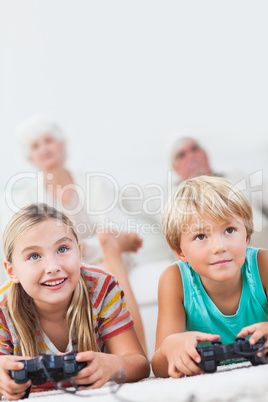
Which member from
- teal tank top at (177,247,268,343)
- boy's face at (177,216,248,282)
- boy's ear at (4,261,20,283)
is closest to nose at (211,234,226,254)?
boy's face at (177,216,248,282)

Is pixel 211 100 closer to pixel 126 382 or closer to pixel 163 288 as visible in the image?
pixel 163 288

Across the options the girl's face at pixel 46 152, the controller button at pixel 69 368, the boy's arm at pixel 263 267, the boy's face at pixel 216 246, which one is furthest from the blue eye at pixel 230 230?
the girl's face at pixel 46 152

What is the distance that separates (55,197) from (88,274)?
0.46 meters

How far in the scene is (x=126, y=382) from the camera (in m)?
0.74

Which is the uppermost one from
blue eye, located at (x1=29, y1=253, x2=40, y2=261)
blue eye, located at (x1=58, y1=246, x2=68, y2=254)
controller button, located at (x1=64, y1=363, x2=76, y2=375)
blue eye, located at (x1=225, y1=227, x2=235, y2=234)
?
blue eye, located at (x1=225, y1=227, x2=235, y2=234)

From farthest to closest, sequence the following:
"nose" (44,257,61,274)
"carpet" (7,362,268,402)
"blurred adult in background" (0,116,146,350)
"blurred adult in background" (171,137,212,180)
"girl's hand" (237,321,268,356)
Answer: "blurred adult in background" (171,137,212,180) < "blurred adult in background" (0,116,146,350) < "nose" (44,257,61,274) < "girl's hand" (237,321,268,356) < "carpet" (7,362,268,402)

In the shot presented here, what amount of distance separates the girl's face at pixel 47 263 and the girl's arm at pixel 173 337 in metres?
0.16

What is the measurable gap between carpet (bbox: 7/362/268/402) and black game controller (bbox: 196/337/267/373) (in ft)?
0.08

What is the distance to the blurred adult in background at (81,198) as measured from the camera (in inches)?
43.9

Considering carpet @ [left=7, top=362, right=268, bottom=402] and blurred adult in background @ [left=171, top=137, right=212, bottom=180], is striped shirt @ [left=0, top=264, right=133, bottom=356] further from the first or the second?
blurred adult in background @ [left=171, top=137, right=212, bottom=180]

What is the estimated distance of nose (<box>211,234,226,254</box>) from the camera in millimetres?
755

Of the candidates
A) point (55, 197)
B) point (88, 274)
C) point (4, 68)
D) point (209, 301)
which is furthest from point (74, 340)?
point (4, 68)

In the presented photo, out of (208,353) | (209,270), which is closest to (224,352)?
(208,353)

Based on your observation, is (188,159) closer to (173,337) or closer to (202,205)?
(202,205)
